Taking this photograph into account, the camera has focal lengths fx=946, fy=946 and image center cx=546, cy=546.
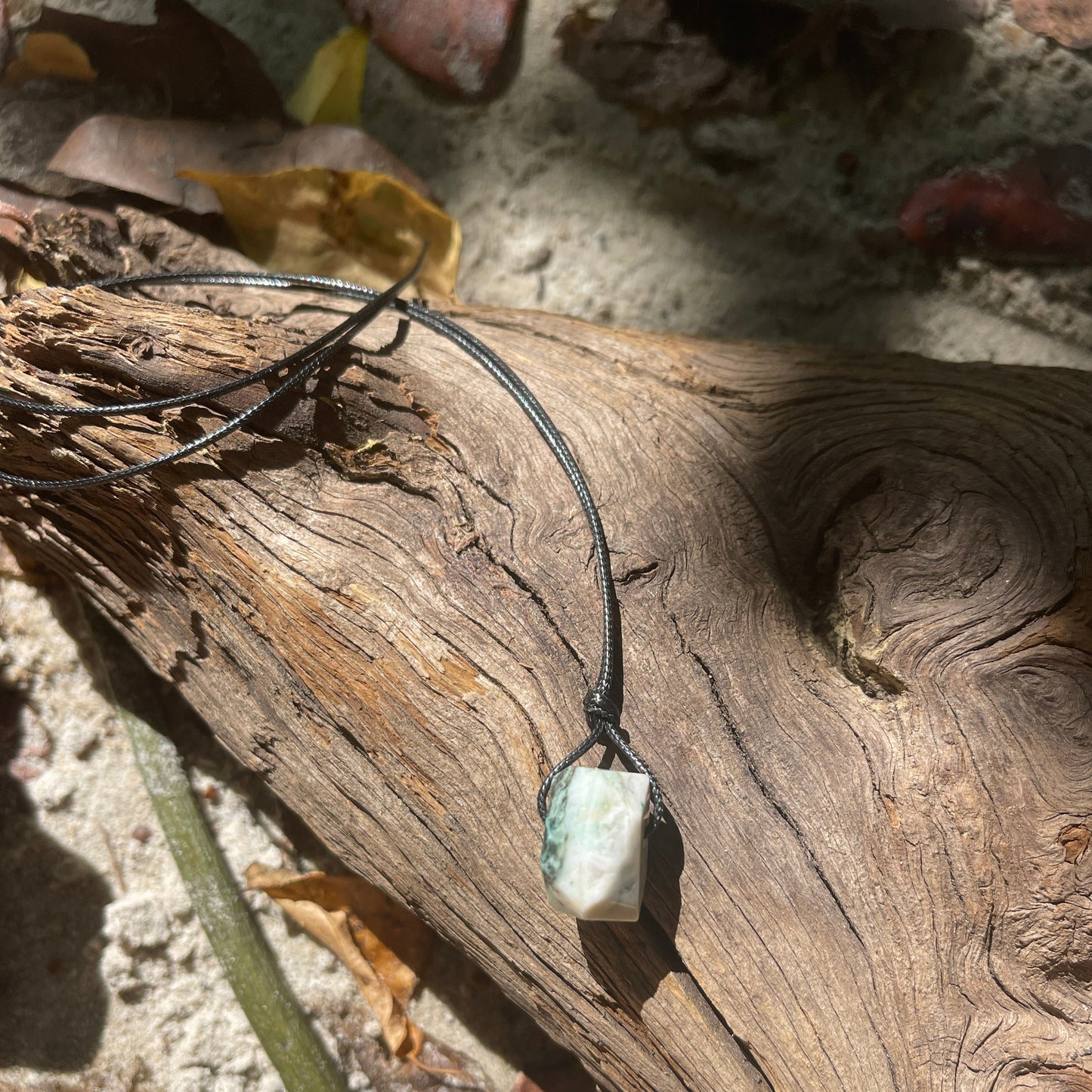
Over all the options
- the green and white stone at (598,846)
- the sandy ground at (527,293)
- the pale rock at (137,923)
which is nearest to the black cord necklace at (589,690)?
the green and white stone at (598,846)

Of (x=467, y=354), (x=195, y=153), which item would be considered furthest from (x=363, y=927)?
(x=195, y=153)

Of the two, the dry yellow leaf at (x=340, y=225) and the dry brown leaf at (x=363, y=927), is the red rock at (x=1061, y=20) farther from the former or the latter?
the dry brown leaf at (x=363, y=927)

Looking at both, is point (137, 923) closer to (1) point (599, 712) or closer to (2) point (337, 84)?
(1) point (599, 712)

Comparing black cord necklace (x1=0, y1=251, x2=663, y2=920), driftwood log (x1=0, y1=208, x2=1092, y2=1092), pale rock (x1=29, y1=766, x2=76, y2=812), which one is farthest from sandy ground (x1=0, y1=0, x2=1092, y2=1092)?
black cord necklace (x1=0, y1=251, x2=663, y2=920)

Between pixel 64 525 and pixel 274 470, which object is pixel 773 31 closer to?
pixel 274 470

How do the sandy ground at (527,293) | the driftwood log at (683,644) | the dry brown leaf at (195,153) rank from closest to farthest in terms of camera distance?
1. the driftwood log at (683,644)
2. the sandy ground at (527,293)
3. the dry brown leaf at (195,153)

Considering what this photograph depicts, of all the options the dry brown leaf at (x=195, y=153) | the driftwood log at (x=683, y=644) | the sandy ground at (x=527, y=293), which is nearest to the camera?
the driftwood log at (x=683, y=644)

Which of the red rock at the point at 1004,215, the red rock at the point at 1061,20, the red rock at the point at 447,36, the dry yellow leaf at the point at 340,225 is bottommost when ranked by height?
the dry yellow leaf at the point at 340,225
